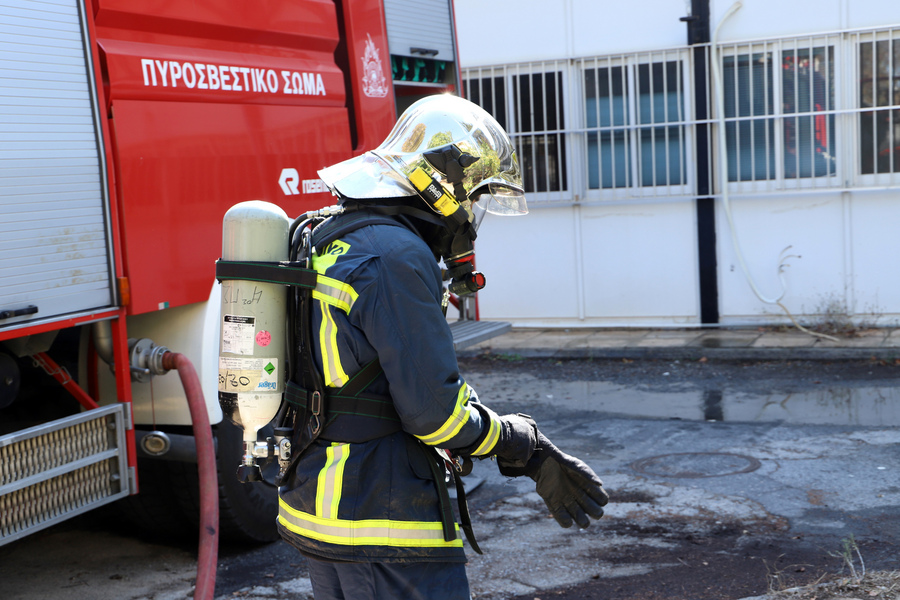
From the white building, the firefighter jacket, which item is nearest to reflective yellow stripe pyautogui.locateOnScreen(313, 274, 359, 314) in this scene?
the firefighter jacket

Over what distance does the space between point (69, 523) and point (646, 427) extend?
3.76 m

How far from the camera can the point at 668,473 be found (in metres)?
5.48

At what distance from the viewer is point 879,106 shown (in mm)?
9000

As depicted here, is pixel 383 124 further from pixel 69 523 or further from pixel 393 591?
pixel 393 591

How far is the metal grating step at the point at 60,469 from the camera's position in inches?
139

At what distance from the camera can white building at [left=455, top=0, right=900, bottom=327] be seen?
907 centimetres

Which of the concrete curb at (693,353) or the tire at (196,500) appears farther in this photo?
the concrete curb at (693,353)

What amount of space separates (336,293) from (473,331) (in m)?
4.02

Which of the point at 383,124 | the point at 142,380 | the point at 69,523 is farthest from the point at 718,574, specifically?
the point at 69,523

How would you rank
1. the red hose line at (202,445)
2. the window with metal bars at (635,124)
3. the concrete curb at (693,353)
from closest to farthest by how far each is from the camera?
the red hose line at (202,445), the concrete curb at (693,353), the window with metal bars at (635,124)


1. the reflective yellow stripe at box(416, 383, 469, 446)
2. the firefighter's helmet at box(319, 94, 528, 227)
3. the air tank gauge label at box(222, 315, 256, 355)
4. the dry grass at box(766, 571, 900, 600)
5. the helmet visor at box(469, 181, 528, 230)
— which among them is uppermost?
the firefighter's helmet at box(319, 94, 528, 227)

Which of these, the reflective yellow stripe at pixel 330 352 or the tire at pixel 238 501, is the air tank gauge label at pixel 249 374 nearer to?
the reflective yellow stripe at pixel 330 352

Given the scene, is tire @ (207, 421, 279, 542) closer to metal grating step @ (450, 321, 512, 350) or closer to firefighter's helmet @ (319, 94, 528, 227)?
metal grating step @ (450, 321, 512, 350)

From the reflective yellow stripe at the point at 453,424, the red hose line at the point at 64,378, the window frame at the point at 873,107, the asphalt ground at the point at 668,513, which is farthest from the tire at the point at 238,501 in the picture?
the window frame at the point at 873,107
